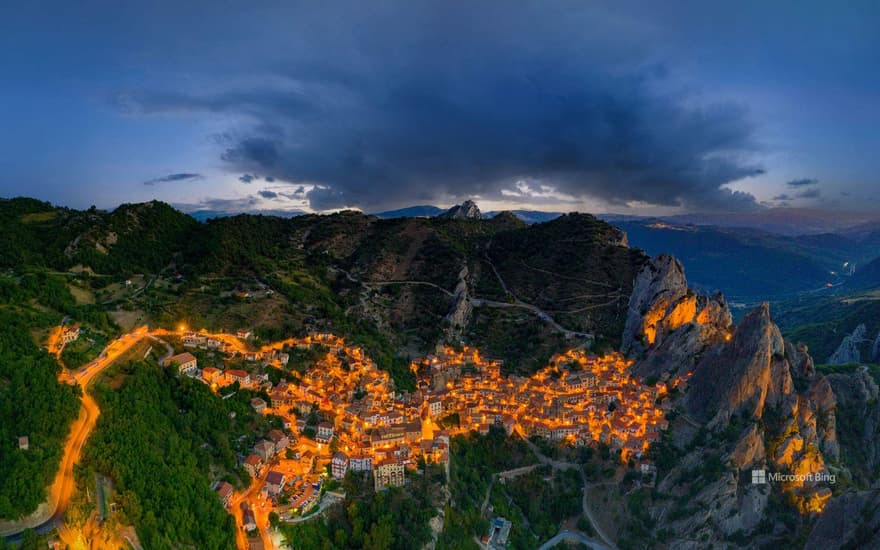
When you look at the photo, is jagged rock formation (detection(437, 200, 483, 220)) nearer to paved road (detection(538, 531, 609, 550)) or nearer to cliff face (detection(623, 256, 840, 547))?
cliff face (detection(623, 256, 840, 547))

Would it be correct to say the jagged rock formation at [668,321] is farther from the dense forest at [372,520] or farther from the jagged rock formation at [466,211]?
the jagged rock formation at [466,211]

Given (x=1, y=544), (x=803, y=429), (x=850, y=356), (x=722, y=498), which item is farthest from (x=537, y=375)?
(x=850, y=356)

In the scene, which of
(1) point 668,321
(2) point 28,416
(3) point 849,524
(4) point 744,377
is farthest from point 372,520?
(1) point 668,321

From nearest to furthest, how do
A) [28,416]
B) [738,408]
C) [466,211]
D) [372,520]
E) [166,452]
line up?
[28,416], [166,452], [372,520], [738,408], [466,211]

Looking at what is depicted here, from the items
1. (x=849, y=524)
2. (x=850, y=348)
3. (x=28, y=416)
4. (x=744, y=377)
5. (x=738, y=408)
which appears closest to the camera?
(x=28, y=416)

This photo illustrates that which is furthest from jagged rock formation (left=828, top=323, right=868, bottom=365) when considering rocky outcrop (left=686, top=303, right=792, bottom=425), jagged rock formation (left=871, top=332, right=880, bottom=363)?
rocky outcrop (left=686, top=303, right=792, bottom=425)

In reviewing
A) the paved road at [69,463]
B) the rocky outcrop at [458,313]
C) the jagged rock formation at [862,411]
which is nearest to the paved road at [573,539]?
the jagged rock formation at [862,411]

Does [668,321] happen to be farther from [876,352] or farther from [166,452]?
[166,452]
